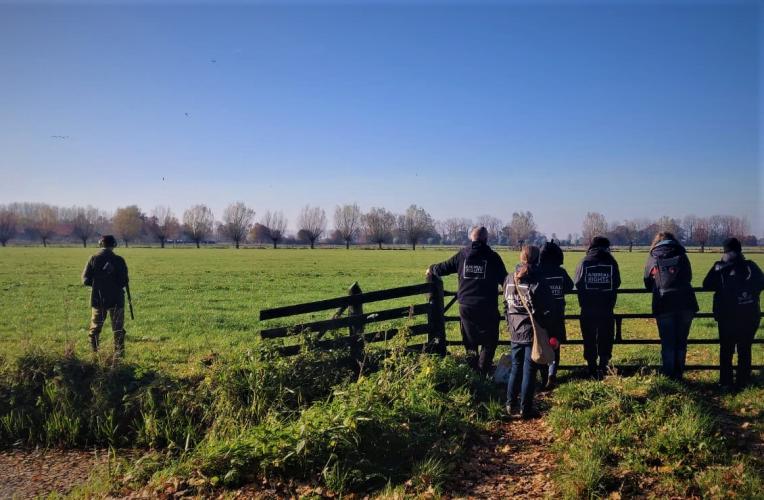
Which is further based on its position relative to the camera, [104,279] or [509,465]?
[104,279]

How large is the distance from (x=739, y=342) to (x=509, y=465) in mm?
4315

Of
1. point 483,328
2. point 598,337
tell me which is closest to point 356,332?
point 483,328

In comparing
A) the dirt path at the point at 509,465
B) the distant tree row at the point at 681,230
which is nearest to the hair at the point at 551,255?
the dirt path at the point at 509,465

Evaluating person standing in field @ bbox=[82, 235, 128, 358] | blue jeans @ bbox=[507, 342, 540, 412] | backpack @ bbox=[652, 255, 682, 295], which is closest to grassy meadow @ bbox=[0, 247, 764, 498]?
blue jeans @ bbox=[507, 342, 540, 412]

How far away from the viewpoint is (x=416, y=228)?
102000 millimetres

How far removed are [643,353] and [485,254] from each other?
518cm

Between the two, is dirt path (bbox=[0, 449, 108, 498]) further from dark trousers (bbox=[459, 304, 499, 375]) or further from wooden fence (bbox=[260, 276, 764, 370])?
dark trousers (bbox=[459, 304, 499, 375])

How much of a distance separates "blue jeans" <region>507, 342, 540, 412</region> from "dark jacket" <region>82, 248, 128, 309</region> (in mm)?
7492

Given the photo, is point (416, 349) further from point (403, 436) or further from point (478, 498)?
point (478, 498)

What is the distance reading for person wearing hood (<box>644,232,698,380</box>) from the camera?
22.9 ft

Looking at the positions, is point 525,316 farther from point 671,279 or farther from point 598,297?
point 671,279

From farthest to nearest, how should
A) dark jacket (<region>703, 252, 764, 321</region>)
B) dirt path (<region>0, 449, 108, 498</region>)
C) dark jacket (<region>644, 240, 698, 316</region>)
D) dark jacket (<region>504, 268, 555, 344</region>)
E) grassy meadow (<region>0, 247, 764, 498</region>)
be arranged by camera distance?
dark jacket (<region>703, 252, 764, 321</region>), dark jacket (<region>644, 240, 698, 316</region>), dark jacket (<region>504, 268, 555, 344</region>), dirt path (<region>0, 449, 108, 498</region>), grassy meadow (<region>0, 247, 764, 498</region>)

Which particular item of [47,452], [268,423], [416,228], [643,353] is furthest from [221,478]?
[416,228]

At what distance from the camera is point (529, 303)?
20.6ft
